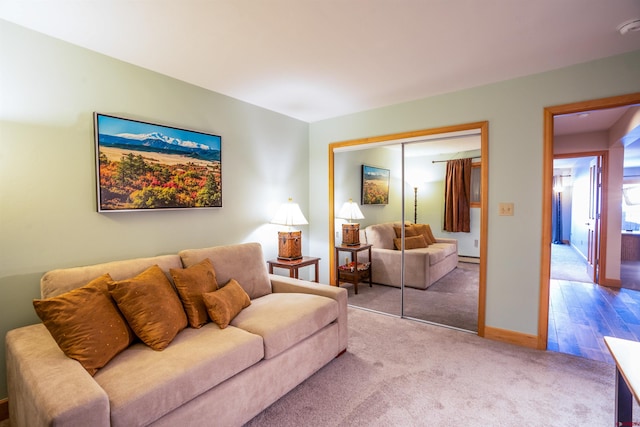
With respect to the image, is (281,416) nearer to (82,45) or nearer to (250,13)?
(250,13)

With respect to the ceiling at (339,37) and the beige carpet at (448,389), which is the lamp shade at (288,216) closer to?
the ceiling at (339,37)

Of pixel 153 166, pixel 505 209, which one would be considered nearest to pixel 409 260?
pixel 505 209

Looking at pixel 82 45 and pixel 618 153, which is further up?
pixel 82 45

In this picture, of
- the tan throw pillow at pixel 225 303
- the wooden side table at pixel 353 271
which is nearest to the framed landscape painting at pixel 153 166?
the tan throw pillow at pixel 225 303

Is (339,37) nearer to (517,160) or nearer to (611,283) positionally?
(517,160)

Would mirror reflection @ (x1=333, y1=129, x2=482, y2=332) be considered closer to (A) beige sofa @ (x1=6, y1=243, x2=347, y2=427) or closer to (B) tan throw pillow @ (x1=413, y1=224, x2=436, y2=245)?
(B) tan throw pillow @ (x1=413, y1=224, x2=436, y2=245)

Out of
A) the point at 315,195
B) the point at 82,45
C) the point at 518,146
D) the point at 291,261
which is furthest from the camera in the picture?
the point at 315,195

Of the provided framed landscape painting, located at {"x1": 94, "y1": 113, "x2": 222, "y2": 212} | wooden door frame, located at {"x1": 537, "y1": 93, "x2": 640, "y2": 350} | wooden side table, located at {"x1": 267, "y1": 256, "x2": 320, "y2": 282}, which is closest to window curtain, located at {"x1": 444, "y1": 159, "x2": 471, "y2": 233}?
wooden door frame, located at {"x1": 537, "y1": 93, "x2": 640, "y2": 350}

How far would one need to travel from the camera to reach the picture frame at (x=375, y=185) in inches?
141

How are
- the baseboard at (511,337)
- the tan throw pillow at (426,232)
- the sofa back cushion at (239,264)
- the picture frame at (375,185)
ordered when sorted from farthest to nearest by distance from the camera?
the picture frame at (375,185)
the tan throw pillow at (426,232)
the baseboard at (511,337)
the sofa back cushion at (239,264)

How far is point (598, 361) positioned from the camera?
2.45 m

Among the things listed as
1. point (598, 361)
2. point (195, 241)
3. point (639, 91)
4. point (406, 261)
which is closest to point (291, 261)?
point (195, 241)

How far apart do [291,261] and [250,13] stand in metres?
2.36

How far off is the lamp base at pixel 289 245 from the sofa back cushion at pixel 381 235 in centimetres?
90
